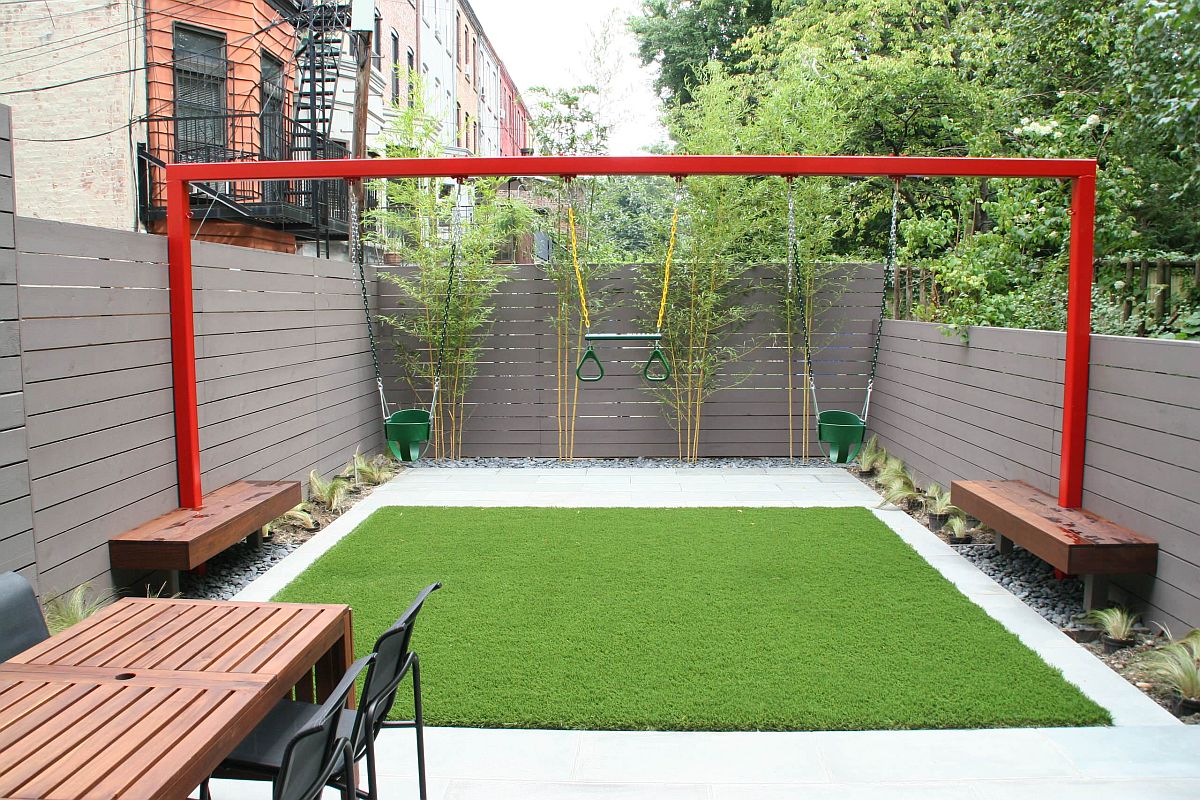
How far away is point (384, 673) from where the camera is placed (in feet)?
6.37

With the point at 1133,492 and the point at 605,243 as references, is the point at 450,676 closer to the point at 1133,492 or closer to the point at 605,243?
the point at 1133,492

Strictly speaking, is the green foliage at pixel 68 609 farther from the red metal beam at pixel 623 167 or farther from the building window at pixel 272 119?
the building window at pixel 272 119

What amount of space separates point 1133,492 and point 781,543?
1825 mm

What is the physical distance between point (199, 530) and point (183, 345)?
937mm

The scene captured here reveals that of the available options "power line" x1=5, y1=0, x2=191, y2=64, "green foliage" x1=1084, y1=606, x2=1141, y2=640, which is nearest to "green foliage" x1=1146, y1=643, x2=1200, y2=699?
"green foliage" x1=1084, y1=606, x2=1141, y2=640

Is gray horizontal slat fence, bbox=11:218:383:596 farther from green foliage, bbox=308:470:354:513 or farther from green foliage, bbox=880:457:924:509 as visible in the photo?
green foliage, bbox=880:457:924:509

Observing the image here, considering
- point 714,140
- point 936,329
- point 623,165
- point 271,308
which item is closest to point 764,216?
point 714,140

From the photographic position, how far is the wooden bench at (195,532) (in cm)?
365

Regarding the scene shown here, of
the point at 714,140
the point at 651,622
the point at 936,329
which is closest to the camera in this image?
the point at 651,622

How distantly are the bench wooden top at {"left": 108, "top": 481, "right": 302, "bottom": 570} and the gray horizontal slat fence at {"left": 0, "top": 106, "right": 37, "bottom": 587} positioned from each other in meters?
0.59

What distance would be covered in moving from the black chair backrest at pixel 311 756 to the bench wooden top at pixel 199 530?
7.66 ft

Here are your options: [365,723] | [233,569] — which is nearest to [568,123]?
[233,569]

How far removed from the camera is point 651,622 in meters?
3.68

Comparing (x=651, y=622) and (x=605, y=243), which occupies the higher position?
(x=605, y=243)
